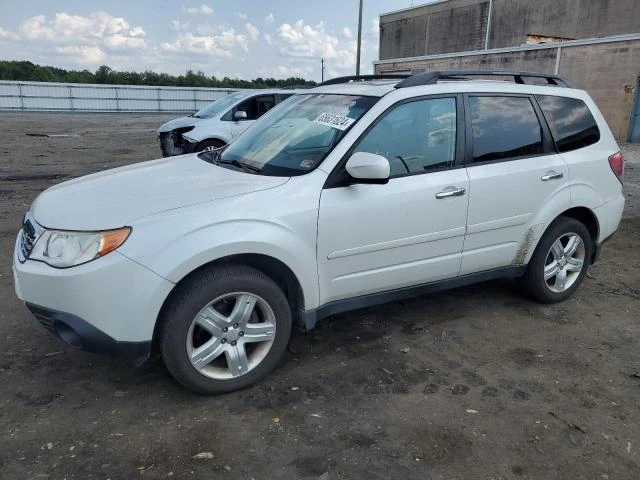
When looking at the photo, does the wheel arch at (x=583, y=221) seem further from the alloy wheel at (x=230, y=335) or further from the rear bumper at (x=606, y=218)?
the alloy wheel at (x=230, y=335)

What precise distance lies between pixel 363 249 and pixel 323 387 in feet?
2.95

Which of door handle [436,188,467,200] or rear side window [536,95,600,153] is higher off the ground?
rear side window [536,95,600,153]

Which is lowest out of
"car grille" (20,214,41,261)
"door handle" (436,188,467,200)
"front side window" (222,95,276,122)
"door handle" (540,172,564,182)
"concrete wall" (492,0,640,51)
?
"car grille" (20,214,41,261)

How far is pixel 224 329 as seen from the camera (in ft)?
10.1

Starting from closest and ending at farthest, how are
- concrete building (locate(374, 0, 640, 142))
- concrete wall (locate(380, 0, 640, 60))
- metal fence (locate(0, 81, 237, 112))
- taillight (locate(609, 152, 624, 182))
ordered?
taillight (locate(609, 152, 624, 182)) < concrete building (locate(374, 0, 640, 142)) < concrete wall (locate(380, 0, 640, 60)) < metal fence (locate(0, 81, 237, 112))

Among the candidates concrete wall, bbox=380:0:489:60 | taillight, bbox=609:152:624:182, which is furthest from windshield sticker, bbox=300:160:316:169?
concrete wall, bbox=380:0:489:60

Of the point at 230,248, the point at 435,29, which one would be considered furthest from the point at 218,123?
the point at 435,29

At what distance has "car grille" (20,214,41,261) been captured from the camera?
9.98ft

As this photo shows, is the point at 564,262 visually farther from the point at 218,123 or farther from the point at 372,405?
the point at 218,123

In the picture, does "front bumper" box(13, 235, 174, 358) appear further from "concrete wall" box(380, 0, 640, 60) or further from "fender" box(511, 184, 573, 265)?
"concrete wall" box(380, 0, 640, 60)

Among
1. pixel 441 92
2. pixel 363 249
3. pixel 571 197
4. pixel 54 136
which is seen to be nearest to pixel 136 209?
pixel 363 249

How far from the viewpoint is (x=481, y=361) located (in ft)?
12.0

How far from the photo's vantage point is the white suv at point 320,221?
2826 mm

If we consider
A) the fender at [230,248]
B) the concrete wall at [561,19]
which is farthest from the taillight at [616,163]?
the concrete wall at [561,19]
